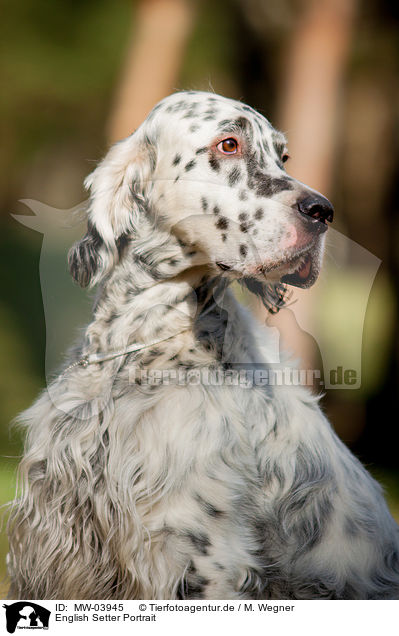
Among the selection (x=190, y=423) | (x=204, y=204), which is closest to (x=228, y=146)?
(x=204, y=204)

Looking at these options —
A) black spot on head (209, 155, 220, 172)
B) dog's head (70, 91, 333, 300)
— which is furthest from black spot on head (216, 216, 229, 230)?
black spot on head (209, 155, 220, 172)

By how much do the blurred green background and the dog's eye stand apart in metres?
0.68

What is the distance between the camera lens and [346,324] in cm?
238

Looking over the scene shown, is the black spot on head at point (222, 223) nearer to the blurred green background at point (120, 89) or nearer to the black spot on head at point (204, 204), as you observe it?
the black spot on head at point (204, 204)

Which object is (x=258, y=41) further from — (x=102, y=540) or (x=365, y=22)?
(x=102, y=540)

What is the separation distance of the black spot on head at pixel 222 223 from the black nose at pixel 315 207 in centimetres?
20

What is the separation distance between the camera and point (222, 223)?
160 cm

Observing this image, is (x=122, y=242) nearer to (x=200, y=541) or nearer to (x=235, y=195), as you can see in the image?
(x=235, y=195)

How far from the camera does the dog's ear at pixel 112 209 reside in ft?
5.53

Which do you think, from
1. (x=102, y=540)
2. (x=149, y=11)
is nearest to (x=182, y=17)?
(x=149, y=11)

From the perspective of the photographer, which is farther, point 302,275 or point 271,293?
point 271,293

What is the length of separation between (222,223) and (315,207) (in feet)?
0.81
